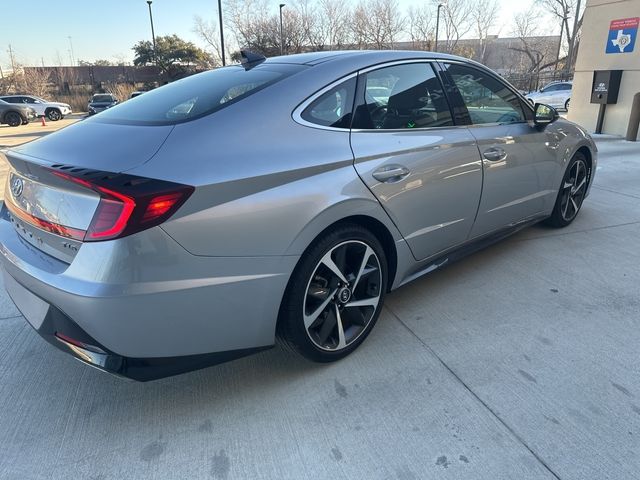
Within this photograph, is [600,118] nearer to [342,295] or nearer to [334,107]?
[334,107]

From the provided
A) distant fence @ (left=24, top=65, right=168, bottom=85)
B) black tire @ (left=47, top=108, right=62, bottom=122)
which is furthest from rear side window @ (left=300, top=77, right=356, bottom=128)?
distant fence @ (left=24, top=65, right=168, bottom=85)

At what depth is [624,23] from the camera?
32.2 feet

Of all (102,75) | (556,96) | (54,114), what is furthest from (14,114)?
(102,75)

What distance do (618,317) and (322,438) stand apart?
2128 millimetres

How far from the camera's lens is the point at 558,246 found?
4.25 metres

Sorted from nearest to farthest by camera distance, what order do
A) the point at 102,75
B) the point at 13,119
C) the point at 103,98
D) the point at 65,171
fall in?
the point at 65,171 → the point at 13,119 → the point at 103,98 → the point at 102,75

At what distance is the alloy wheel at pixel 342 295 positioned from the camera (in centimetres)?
244

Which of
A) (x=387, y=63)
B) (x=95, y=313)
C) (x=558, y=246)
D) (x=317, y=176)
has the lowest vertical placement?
(x=558, y=246)

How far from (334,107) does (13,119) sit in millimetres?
24678

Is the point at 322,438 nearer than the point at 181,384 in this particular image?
Yes

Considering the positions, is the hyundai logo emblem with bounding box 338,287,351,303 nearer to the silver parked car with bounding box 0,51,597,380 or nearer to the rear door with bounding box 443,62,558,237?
the silver parked car with bounding box 0,51,597,380

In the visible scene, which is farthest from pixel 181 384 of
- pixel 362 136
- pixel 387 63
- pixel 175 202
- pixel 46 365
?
pixel 387 63

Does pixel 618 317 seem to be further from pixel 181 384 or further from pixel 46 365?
pixel 46 365

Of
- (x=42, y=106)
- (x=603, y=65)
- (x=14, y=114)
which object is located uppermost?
(x=603, y=65)
